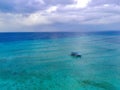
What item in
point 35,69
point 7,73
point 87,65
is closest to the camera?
point 7,73

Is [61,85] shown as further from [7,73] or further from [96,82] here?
[7,73]

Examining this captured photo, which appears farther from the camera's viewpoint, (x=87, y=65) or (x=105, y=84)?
(x=87, y=65)

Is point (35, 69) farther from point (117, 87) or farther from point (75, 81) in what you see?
point (117, 87)

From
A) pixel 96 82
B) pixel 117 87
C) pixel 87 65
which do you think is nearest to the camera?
pixel 117 87

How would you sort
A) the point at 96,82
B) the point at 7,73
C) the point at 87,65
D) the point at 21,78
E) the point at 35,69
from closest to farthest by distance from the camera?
the point at 96,82 < the point at 21,78 < the point at 7,73 < the point at 35,69 < the point at 87,65

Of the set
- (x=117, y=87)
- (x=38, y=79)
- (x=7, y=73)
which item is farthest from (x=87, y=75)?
(x=7, y=73)

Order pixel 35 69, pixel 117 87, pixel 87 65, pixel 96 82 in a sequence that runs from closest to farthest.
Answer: pixel 117 87 < pixel 96 82 < pixel 35 69 < pixel 87 65

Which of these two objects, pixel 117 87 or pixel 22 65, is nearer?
pixel 117 87

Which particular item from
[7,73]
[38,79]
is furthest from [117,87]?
[7,73]
